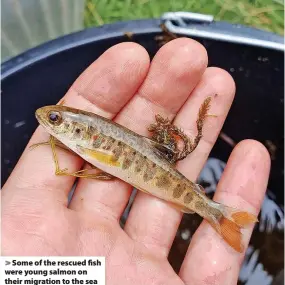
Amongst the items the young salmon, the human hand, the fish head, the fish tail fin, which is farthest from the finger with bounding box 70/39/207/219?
the fish tail fin

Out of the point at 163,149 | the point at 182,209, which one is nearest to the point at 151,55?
the point at 163,149

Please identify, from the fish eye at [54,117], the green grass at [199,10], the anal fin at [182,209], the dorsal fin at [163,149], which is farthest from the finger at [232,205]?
the green grass at [199,10]

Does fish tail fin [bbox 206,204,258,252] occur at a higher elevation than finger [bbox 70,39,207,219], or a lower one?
lower

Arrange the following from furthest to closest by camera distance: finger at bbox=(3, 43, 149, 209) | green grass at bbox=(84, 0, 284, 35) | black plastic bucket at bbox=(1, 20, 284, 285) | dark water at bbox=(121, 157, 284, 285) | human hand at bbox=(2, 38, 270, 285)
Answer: green grass at bbox=(84, 0, 284, 35), dark water at bbox=(121, 157, 284, 285), black plastic bucket at bbox=(1, 20, 284, 285), finger at bbox=(3, 43, 149, 209), human hand at bbox=(2, 38, 270, 285)

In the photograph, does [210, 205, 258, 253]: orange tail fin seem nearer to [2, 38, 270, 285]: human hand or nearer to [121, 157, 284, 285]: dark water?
[2, 38, 270, 285]: human hand

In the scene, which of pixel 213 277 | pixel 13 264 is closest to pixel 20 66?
pixel 13 264

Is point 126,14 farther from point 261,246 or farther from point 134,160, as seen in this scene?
point 261,246
